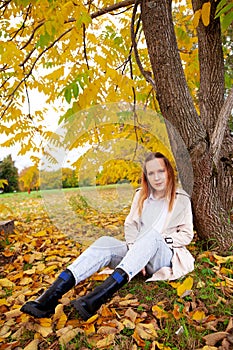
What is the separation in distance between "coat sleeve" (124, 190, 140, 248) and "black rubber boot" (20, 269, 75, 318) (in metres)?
0.57

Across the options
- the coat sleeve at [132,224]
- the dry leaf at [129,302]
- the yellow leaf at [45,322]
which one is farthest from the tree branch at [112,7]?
the yellow leaf at [45,322]

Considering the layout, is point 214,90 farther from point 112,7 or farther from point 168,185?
point 168,185

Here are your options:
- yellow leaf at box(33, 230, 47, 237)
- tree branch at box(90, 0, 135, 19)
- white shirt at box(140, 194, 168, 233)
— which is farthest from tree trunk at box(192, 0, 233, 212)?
yellow leaf at box(33, 230, 47, 237)

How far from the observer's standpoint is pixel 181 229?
7.87 ft

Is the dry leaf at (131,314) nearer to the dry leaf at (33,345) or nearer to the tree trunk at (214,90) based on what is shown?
the dry leaf at (33,345)

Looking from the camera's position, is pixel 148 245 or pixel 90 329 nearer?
pixel 90 329

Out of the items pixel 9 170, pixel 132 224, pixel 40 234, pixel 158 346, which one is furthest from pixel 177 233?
pixel 9 170

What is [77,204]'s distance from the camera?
8.18 feet

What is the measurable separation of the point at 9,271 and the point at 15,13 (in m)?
2.43

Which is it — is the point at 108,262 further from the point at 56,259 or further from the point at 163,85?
the point at 163,85

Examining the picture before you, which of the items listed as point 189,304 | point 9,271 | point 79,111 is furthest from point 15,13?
point 189,304

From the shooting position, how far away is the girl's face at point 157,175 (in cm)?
240

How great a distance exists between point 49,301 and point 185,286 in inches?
32.0

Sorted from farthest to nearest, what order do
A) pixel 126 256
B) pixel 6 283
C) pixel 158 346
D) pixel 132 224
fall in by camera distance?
pixel 6 283 < pixel 132 224 < pixel 126 256 < pixel 158 346
